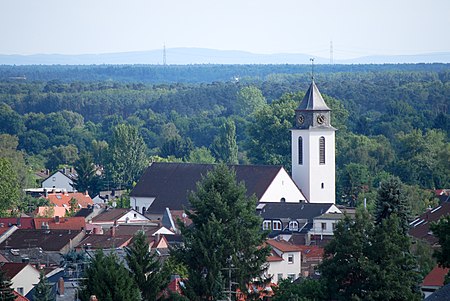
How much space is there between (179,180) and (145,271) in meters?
35.7

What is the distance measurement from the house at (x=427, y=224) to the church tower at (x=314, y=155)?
1016 centimetres

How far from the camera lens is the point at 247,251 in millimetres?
46094

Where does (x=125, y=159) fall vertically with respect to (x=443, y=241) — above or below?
below

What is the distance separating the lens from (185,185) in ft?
254

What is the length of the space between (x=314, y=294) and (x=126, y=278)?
559cm

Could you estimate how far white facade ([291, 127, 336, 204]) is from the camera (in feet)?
249

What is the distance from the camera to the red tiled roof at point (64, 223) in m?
71.1

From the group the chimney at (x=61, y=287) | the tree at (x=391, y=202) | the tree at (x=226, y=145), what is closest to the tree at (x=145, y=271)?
the chimney at (x=61, y=287)

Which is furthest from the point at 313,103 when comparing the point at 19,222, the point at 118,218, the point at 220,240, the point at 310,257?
the point at 220,240

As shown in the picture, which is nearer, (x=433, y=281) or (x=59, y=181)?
(x=433, y=281)

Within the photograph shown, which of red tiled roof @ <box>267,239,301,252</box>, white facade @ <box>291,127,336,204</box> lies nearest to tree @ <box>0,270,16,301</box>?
red tiled roof @ <box>267,239,301,252</box>

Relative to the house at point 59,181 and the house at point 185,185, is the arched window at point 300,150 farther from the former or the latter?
the house at point 59,181

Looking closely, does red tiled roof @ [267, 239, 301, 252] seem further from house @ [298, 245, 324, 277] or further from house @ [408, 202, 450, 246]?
house @ [408, 202, 450, 246]

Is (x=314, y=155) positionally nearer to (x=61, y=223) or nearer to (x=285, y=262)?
(x=61, y=223)
